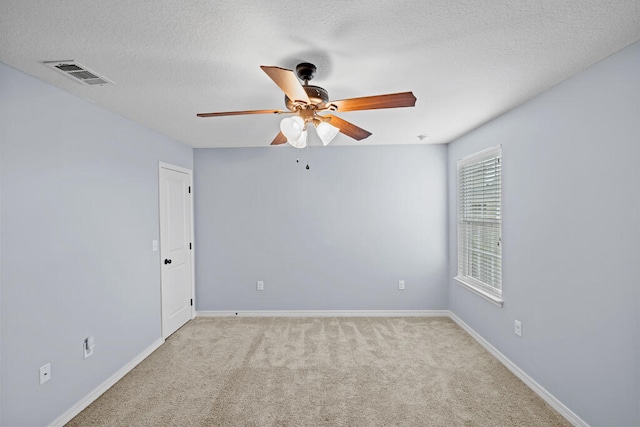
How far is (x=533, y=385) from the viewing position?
2.48 meters

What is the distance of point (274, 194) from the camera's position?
4297 millimetres

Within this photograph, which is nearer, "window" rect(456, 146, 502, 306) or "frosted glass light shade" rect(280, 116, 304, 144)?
"frosted glass light shade" rect(280, 116, 304, 144)

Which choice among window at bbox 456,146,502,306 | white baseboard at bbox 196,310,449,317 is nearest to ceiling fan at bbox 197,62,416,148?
window at bbox 456,146,502,306

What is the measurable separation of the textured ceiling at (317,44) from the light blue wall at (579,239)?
270mm

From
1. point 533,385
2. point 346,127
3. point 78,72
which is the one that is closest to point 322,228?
point 346,127

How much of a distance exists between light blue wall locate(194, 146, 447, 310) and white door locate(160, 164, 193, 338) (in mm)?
224

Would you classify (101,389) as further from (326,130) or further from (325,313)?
(326,130)

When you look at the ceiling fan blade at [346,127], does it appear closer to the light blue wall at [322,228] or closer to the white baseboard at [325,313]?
the light blue wall at [322,228]

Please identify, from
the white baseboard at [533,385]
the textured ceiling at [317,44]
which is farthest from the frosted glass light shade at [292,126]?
the white baseboard at [533,385]

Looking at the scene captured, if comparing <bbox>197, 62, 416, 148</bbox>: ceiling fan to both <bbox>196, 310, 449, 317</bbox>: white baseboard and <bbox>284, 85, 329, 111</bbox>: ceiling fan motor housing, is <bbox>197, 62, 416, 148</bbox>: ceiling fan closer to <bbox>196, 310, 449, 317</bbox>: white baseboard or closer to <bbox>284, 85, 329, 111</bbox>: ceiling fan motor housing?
<bbox>284, 85, 329, 111</bbox>: ceiling fan motor housing

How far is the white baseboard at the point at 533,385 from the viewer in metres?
2.09

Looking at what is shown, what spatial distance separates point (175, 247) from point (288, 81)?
10.0 ft

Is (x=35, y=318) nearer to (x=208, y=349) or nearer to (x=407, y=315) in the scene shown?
(x=208, y=349)

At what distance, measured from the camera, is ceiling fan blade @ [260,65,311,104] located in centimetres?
135
